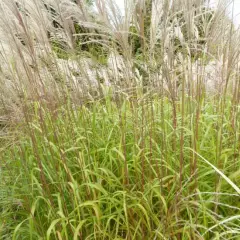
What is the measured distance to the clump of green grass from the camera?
188 cm

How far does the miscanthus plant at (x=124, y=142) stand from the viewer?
1.82 meters

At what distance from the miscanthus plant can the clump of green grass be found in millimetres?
11

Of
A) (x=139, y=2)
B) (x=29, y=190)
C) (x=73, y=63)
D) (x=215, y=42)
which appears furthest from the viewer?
(x=73, y=63)

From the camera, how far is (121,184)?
209 cm

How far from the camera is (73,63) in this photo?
270 centimetres

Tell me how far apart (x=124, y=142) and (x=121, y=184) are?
27cm

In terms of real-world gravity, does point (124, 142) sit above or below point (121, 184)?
above

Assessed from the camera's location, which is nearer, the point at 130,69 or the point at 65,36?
the point at 130,69

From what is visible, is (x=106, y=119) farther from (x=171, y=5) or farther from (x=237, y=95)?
(x=171, y=5)

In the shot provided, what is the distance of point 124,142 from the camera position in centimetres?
202

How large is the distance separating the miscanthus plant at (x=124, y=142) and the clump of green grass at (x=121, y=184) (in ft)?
0.04

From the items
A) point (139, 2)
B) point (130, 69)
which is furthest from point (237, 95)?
point (139, 2)

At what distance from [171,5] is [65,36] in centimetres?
86

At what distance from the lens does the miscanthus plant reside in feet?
5.96
